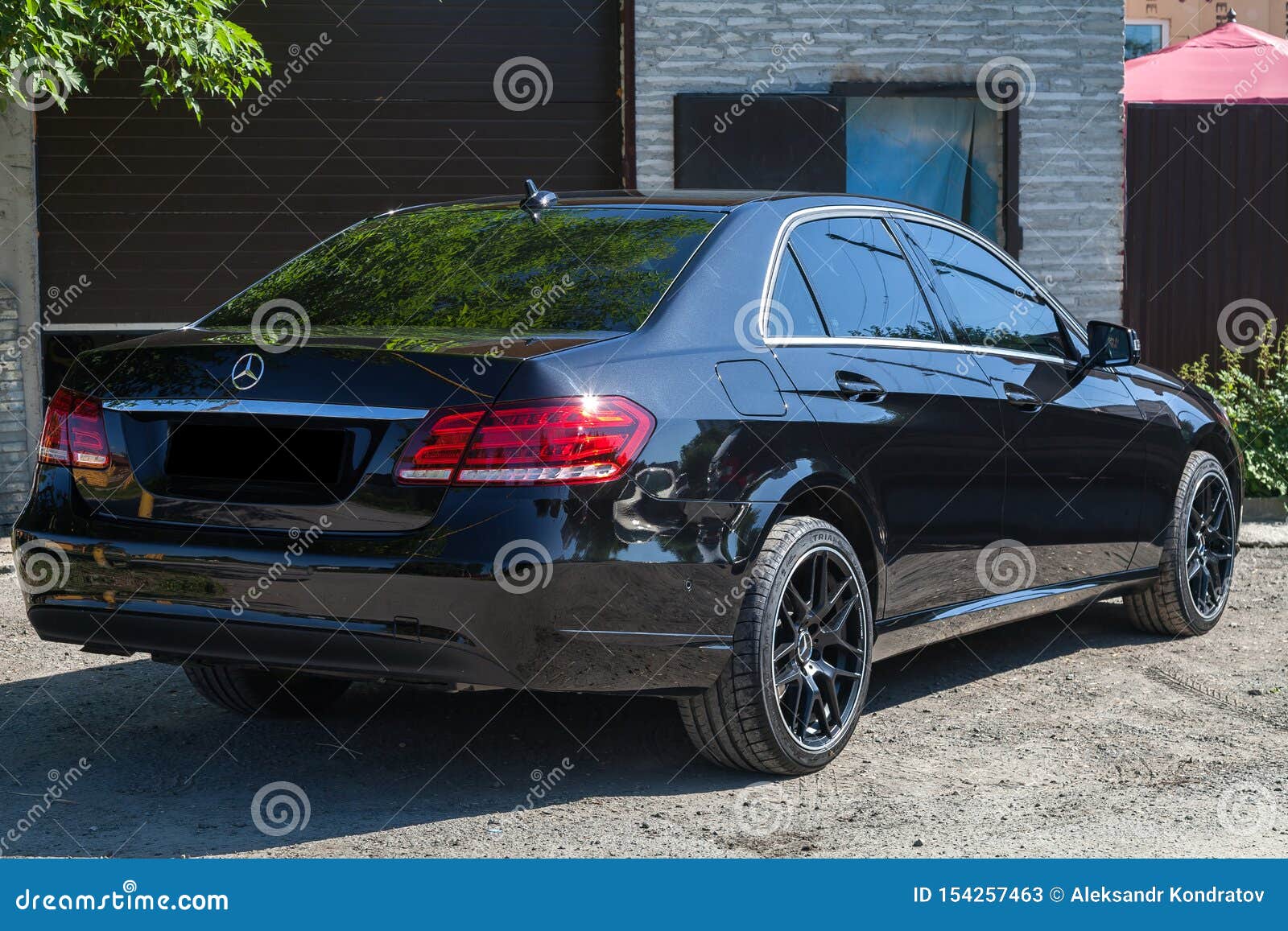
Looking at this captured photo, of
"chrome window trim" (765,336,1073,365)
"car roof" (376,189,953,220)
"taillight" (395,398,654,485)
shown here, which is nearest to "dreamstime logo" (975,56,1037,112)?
"chrome window trim" (765,336,1073,365)

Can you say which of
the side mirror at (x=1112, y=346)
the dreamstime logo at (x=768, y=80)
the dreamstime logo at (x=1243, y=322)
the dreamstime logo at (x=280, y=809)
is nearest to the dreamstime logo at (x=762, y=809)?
the dreamstime logo at (x=280, y=809)

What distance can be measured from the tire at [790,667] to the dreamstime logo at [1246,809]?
1.01 m

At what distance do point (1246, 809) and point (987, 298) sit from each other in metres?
2.01

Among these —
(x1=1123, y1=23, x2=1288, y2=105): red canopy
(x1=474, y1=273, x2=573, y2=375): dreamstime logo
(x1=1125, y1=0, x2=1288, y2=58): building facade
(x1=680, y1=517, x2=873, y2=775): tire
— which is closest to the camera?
(x1=474, y1=273, x2=573, y2=375): dreamstime logo

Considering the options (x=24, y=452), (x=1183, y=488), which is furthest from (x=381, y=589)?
(x=24, y=452)

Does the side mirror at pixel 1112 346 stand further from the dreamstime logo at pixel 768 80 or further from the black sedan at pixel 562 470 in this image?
the dreamstime logo at pixel 768 80

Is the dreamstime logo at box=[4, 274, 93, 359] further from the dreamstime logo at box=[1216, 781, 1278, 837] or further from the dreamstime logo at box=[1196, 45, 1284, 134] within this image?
the dreamstime logo at box=[1216, 781, 1278, 837]

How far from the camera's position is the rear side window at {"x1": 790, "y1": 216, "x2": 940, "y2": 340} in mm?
4801

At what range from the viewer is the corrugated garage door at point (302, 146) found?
34.3 ft

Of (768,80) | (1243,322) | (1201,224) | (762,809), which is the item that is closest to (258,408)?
(762,809)

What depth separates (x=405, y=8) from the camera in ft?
34.9

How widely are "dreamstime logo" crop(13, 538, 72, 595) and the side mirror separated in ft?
11.8

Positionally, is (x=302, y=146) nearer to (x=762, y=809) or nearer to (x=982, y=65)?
(x=982, y=65)

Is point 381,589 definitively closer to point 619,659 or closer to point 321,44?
point 619,659
